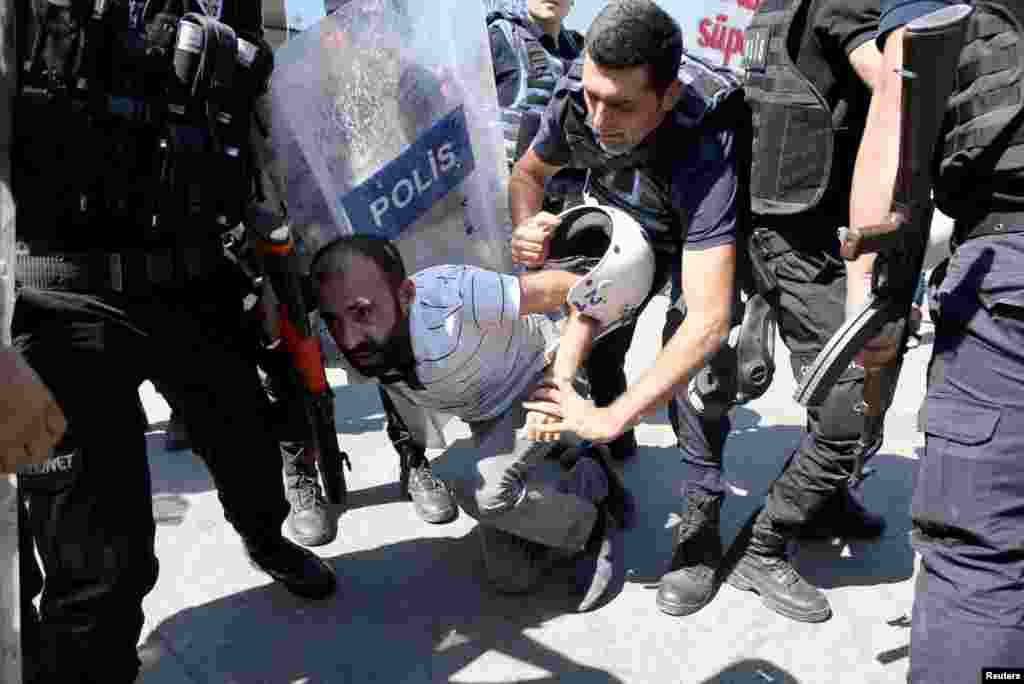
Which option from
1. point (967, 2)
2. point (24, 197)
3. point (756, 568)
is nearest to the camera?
point (967, 2)

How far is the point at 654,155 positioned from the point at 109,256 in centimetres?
116

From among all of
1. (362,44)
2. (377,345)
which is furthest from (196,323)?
(362,44)

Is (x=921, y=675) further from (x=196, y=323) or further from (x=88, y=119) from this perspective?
(x=88, y=119)

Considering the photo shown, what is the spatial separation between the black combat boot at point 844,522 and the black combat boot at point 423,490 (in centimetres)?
106

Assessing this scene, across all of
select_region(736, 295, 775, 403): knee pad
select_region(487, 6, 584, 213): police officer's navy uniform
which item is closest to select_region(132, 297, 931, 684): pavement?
select_region(736, 295, 775, 403): knee pad

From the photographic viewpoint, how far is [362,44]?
1.94 m

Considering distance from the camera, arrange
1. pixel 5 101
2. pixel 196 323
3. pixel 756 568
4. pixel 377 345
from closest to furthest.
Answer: pixel 5 101, pixel 196 323, pixel 377 345, pixel 756 568

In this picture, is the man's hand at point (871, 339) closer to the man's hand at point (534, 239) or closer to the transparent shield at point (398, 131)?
the man's hand at point (534, 239)

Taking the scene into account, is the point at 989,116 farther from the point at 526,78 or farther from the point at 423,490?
the point at 526,78

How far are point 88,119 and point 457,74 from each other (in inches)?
38.5

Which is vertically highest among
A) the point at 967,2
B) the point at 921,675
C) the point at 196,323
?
the point at 967,2

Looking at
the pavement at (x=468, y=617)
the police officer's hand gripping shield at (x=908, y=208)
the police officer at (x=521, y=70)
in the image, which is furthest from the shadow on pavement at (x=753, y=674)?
the police officer at (x=521, y=70)

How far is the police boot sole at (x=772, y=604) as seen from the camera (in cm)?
196

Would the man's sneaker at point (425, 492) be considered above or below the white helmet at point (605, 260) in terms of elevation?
below
